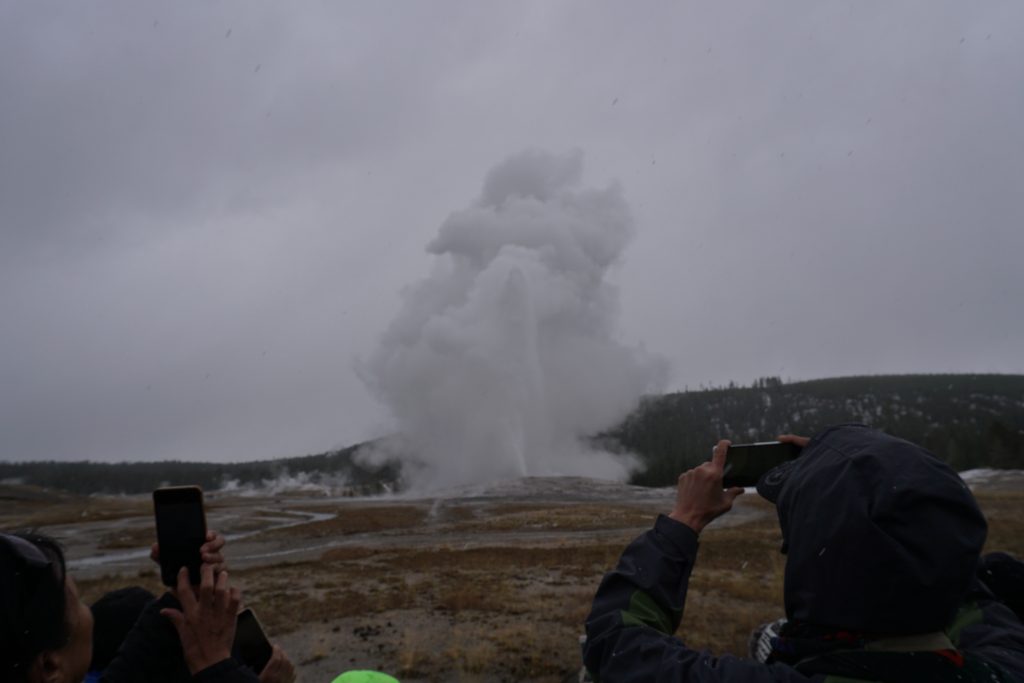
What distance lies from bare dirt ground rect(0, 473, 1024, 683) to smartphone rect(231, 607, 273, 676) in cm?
786

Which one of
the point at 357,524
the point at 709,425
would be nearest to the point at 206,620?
the point at 357,524

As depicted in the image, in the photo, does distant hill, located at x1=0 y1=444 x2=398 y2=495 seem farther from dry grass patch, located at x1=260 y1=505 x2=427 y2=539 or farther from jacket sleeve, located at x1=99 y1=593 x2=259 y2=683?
jacket sleeve, located at x1=99 y1=593 x2=259 y2=683

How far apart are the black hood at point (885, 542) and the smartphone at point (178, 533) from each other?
1.85 metres

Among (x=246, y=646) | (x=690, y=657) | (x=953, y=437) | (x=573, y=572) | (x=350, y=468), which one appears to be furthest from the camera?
(x=350, y=468)

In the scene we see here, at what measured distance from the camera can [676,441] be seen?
11756 cm

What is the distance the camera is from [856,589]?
55.0 inches

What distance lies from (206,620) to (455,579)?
1767cm

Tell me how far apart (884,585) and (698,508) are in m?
0.60

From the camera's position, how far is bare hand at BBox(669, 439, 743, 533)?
1.90 m

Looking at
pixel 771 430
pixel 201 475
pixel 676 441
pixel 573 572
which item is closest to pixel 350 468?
pixel 201 475

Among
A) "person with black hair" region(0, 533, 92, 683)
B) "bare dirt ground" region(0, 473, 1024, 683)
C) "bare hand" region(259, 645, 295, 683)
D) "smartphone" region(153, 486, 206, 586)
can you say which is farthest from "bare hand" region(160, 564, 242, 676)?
"bare dirt ground" region(0, 473, 1024, 683)

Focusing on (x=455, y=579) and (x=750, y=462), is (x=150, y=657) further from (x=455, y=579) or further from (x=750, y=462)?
(x=455, y=579)

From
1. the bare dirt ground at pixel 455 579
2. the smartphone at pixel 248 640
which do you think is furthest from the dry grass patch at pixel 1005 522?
the smartphone at pixel 248 640

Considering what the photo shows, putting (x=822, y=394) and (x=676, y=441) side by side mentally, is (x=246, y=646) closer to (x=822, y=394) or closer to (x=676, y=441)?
(x=676, y=441)
